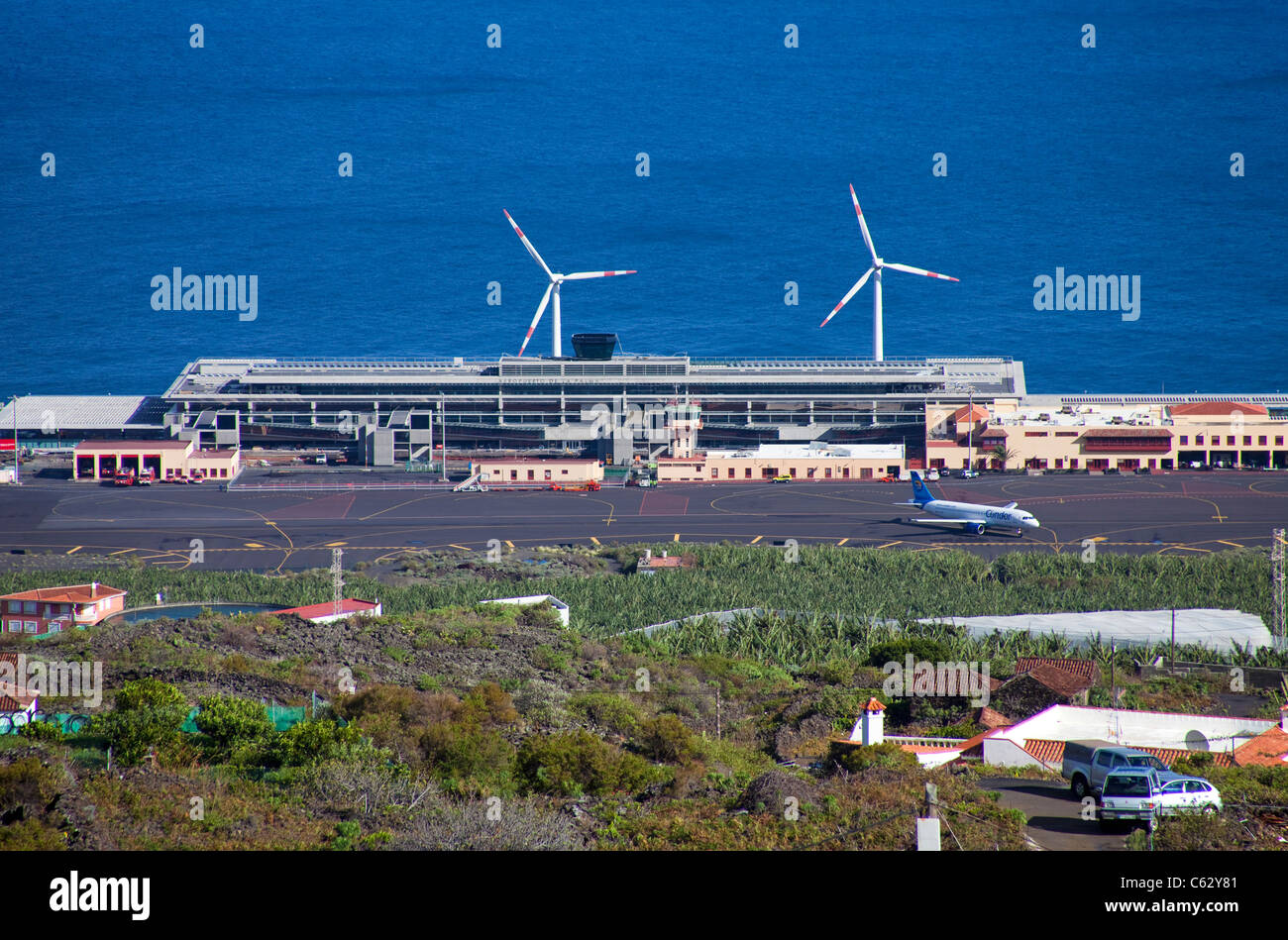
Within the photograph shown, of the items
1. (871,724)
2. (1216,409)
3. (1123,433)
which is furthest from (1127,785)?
(1216,409)

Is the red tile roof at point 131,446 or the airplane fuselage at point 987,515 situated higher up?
the red tile roof at point 131,446

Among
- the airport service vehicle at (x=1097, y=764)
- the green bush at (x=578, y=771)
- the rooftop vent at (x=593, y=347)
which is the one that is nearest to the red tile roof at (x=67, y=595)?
the green bush at (x=578, y=771)

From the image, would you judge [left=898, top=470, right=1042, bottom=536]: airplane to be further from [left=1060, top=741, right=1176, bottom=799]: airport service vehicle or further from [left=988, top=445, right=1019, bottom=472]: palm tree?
[left=1060, top=741, right=1176, bottom=799]: airport service vehicle

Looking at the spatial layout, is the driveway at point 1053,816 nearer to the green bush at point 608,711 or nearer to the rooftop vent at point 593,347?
the green bush at point 608,711

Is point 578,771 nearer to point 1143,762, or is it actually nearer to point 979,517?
point 1143,762

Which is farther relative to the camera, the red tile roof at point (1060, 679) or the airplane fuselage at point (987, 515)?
the airplane fuselage at point (987, 515)

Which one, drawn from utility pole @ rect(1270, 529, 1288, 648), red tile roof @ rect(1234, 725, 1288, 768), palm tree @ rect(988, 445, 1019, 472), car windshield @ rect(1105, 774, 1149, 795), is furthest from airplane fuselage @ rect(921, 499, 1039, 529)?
car windshield @ rect(1105, 774, 1149, 795)
